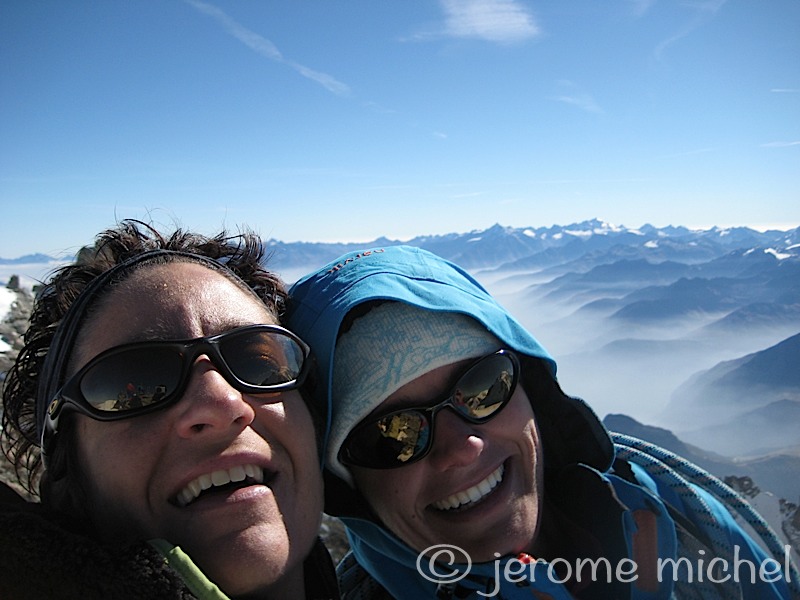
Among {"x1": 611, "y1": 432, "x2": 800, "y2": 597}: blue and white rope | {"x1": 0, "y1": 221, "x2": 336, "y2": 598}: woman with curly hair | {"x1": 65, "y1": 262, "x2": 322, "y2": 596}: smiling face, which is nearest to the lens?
{"x1": 0, "y1": 221, "x2": 336, "y2": 598}: woman with curly hair

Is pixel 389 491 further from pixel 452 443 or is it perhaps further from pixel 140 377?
pixel 140 377

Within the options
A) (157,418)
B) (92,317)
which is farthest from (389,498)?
(92,317)

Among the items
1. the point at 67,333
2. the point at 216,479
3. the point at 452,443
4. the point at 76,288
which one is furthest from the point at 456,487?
the point at 76,288

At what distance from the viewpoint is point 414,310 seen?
1.95 m

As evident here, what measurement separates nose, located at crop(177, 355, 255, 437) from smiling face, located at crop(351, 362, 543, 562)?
21.3 inches

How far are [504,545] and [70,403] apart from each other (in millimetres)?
1613

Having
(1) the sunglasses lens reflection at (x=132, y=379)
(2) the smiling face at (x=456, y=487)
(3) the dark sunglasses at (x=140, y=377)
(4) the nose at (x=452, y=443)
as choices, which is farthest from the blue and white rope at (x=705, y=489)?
(1) the sunglasses lens reflection at (x=132, y=379)

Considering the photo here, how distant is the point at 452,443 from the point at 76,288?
152 cm

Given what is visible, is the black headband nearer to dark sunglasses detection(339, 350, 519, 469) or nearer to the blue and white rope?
dark sunglasses detection(339, 350, 519, 469)

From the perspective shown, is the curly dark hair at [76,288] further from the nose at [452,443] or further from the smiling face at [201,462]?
the nose at [452,443]

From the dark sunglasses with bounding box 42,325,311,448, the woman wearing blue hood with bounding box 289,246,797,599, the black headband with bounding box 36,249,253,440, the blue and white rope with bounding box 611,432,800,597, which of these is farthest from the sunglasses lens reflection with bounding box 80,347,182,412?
the blue and white rope with bounding box 611,432,800,597

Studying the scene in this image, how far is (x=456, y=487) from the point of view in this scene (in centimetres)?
199

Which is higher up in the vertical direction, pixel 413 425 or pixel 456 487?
pixel 413 425

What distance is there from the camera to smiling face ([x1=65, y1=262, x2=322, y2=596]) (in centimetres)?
145
